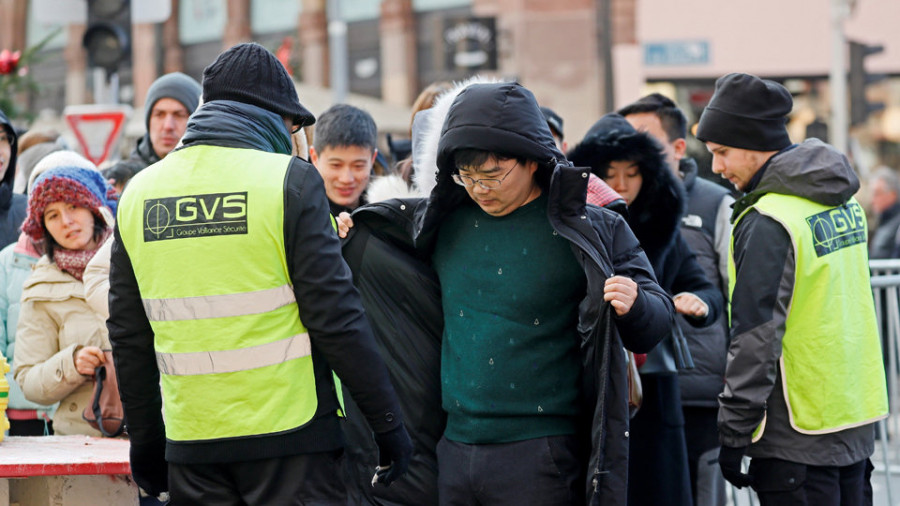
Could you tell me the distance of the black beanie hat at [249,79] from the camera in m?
3.63

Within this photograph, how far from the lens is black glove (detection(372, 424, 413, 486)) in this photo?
3.55 metres

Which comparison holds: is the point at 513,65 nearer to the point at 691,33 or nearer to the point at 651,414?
the point at 691,33

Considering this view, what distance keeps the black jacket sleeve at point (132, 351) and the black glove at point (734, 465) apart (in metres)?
1.98

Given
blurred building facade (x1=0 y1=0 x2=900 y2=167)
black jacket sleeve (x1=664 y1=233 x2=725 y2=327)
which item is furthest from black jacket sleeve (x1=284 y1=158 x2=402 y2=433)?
blurred building facade (x1=0 y1=0 x2=900 y2=167)

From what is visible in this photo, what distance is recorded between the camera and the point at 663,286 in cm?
498

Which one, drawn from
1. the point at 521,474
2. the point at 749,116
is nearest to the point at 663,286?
the point at 749,116

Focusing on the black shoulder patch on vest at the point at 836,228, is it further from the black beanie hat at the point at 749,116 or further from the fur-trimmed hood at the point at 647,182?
the fur-trimmed hood at the point at 647,182

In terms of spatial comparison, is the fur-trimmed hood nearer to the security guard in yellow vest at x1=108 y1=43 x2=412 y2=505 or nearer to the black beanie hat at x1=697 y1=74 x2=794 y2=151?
the black beanie hat at x1=697 y1=74 x2=794 y2=151

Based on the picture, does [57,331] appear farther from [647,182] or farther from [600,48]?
[600,48]

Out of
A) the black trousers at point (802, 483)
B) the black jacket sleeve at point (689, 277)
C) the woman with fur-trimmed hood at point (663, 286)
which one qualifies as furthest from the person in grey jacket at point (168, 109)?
the black trousers at point (802, 483)

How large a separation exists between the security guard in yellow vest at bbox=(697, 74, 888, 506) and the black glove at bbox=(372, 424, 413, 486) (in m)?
1.35

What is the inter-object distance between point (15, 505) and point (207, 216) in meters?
1.58

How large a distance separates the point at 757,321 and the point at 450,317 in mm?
1177

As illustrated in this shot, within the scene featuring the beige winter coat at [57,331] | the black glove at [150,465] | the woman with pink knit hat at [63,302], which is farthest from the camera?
the beige winter coat at [57,331]
